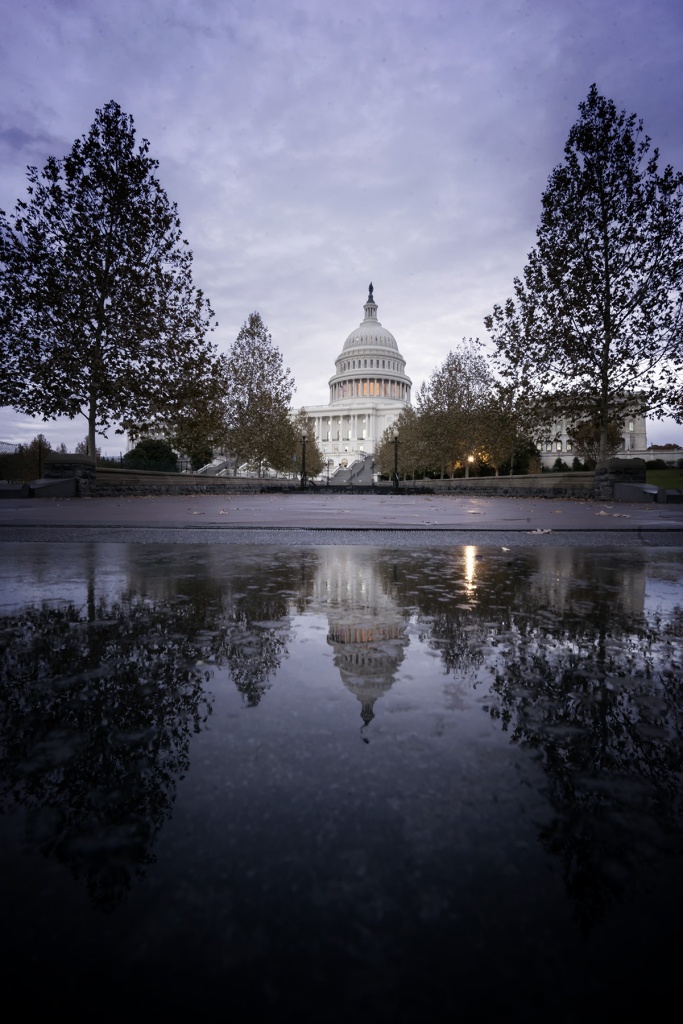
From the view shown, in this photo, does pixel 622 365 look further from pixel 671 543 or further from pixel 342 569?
pixel 342 569

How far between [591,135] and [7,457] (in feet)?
144

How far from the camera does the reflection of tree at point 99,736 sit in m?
1.12

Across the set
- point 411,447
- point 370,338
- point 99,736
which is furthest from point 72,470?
point 370,338

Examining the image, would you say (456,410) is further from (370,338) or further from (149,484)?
(370,338)

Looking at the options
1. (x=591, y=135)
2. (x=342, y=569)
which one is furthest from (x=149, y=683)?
(x=591, y=135)

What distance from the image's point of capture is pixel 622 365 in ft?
76.0

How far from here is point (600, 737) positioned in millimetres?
1593

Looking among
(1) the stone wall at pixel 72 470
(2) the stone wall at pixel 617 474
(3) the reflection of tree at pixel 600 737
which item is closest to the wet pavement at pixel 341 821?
(3) the reflection of tree at pixel 600 737

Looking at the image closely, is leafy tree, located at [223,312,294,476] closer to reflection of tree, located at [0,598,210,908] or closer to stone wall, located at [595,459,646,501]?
stone wall, located at [595,459,646,501]

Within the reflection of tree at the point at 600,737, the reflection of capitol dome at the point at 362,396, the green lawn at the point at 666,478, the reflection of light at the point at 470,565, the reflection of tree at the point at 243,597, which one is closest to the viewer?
the reflection of tree at the point at 600,737

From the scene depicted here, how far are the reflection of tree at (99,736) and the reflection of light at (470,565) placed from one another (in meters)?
2.15

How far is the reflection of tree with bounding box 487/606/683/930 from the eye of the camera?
109 cm

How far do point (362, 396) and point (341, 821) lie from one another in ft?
454

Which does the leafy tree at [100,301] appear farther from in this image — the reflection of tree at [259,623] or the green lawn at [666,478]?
the green lawn at [666,478]
